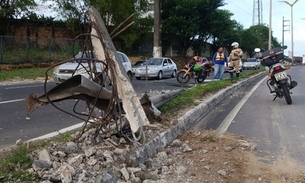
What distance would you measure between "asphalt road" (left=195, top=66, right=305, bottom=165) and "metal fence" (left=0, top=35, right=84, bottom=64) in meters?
16.5

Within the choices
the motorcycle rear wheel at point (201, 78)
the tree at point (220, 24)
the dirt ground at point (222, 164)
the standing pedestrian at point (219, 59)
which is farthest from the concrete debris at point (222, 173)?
the tree at point (220, 24)

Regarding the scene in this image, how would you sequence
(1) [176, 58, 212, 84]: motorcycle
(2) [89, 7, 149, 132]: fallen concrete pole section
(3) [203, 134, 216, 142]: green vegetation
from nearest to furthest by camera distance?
(2) [89, 7, 149, 132]: fallen concrete pole section, (3) [203, 134, 216, 142]: green vegetation, (1) [176, 58, 212, 84]: motorcycle

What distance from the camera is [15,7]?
29203 millimetres

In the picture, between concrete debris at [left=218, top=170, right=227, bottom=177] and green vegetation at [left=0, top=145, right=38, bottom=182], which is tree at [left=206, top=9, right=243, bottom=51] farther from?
green vegetation at [left=0, top=145, right=38, bottom=182]

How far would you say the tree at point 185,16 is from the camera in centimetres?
4112

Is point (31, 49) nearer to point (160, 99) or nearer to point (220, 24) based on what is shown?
point (160, 99)

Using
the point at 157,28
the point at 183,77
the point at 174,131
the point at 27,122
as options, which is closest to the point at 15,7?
the point at 157,28

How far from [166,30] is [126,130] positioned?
123 ft

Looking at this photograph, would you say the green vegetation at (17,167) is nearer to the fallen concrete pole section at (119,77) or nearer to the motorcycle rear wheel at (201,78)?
the fallen concrete pole section at (119,77)

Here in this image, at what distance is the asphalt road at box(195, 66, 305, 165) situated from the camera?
5699 mm

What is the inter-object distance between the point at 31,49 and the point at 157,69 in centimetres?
1033

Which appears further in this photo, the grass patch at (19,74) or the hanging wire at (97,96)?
the grass patch at (19,74)

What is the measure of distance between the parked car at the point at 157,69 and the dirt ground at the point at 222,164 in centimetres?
1722

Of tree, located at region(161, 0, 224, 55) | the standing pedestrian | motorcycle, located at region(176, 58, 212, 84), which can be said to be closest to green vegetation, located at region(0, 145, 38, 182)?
the standing pedestrian
